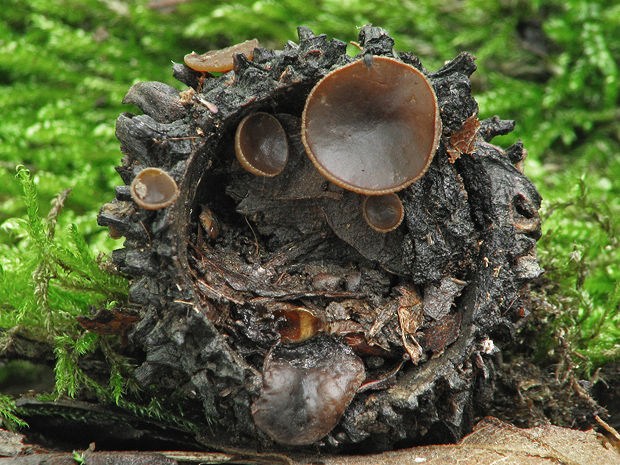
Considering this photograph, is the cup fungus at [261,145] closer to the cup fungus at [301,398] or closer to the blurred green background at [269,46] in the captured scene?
the cup fungus at [301,398]

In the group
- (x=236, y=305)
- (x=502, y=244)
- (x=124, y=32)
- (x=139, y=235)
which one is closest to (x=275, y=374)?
(x=236, y=305)

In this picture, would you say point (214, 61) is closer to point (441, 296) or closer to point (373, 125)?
point (373, 125)

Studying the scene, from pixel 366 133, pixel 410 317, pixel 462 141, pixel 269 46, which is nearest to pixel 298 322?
pixel 410 317

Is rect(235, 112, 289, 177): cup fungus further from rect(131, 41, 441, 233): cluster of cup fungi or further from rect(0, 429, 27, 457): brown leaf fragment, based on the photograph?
rect(0, 429, 27, 457): brown leaf fragment

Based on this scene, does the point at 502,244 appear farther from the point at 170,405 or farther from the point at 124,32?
the point at 124,32

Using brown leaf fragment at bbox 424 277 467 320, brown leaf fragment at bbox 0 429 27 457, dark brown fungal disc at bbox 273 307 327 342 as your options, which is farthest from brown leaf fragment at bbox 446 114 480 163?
brown leaf fragment at bbox 0 429 27 457

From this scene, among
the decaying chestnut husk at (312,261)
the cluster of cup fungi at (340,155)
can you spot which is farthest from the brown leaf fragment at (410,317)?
the cluster of cup fungi at (340,155)
